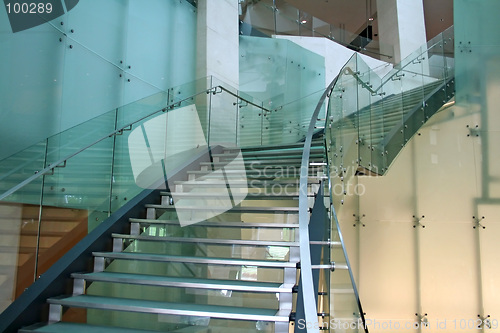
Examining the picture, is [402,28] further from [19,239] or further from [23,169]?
[19,239]

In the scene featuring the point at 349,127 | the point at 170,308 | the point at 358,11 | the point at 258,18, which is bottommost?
the point at 170,308

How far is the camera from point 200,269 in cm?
379

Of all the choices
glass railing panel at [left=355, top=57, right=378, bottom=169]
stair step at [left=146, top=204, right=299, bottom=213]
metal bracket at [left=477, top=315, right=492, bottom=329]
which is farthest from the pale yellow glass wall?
stair step at [left=146, top=204, right=299, bottom=213]

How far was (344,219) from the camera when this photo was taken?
780 centimetres

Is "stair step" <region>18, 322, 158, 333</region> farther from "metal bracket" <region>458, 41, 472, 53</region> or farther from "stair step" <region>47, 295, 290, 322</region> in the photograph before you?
"metal bracket" <region>458, 41, 472, 53</region>

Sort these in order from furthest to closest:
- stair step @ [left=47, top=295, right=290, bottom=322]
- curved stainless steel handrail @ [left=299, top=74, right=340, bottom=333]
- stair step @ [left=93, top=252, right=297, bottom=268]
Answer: stair step @ [left=93, top=252, right=297, bottom=268] < stair step @ [left=47, top=295, right=290, bottom=322] < curved stainless steel handrail @ [left=299, top=74, right=340, bottom=333]

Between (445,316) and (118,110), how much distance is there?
20.4ft

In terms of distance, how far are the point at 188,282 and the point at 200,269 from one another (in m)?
0.48

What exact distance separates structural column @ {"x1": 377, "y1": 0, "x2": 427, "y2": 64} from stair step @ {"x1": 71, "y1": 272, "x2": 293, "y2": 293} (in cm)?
1072

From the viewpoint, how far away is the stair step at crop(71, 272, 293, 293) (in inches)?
124

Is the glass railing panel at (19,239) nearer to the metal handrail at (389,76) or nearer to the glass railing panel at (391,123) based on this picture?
the metal handrail at (389,76)

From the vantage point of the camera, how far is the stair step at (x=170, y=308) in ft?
9.45

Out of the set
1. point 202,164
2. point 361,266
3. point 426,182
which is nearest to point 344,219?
point 361,266

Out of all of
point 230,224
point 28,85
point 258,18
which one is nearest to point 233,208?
point 230,224
